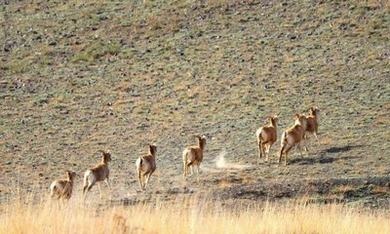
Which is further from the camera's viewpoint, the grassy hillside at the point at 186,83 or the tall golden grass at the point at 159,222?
the grassy hillside at the point at 186,83

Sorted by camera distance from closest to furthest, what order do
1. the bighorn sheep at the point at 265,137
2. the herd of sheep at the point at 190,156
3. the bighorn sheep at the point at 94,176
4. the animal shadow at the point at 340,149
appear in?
1. the herd of sheep at the point at 190,156
2. the bighorn sheep at the point at 94,176
3. the animal shadow at the point at 340,149
4. the bighorn sheep at the point at 265,137

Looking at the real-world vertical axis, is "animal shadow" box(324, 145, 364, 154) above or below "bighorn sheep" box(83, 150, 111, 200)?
above

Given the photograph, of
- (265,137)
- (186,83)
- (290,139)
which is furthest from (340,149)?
(186,83)

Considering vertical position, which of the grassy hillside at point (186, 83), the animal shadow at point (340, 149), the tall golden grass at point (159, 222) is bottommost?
the tall golden grass at point (159, 222)

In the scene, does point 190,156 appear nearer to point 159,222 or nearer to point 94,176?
point 94,176

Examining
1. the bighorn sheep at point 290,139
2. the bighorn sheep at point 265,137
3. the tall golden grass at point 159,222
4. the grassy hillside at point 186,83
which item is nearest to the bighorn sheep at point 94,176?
the grassy hillside at point 186,83

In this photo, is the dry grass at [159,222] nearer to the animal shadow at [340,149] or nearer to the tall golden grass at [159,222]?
the tall golden grass at [159,222]

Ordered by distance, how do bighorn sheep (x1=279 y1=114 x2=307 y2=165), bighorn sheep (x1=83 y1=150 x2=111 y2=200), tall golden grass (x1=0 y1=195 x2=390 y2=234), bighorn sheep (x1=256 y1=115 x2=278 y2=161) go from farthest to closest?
bighorn sheep (x1=256 y1=115 x2=278 y2=161) → bighorn sheep (x1=279 y1=114 x2=307 y2=165) → bighorn sheep (x1=83 y1=150 x2=111 y2=200) → tall golden grass (x1=0 y1=195 x2=390 y2=234)

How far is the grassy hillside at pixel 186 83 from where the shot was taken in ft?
93.8

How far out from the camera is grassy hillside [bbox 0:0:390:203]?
93.8 feet

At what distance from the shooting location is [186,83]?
4225 centimetres

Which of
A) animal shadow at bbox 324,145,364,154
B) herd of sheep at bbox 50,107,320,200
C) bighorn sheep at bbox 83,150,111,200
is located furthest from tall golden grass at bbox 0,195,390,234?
animal shadow at bbox 324,145,364,154

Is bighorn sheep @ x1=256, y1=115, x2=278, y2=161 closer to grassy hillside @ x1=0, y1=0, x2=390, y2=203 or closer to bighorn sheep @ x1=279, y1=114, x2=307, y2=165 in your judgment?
grassy hillside @ x1=0, y1=0, x2=390, y2=203

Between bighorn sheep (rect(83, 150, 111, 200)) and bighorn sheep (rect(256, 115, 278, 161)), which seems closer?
bighorn sheep (rect(83, 150, 111, 200))
